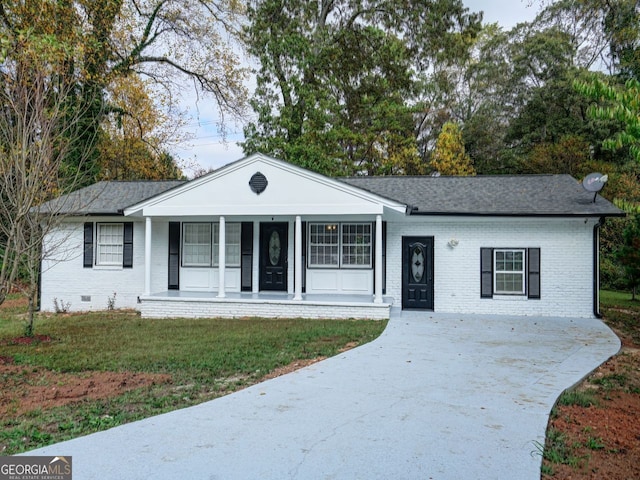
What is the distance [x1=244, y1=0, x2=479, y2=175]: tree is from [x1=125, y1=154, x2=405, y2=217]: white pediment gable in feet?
Answer: 31.0

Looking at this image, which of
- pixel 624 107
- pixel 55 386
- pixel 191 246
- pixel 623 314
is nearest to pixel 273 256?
pixel 191 246

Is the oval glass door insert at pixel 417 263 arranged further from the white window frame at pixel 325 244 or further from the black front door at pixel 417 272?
the white window frame at pixel 325 244

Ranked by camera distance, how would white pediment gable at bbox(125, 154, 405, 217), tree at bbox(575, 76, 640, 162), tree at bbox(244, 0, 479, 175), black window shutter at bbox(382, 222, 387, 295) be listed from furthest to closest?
tree at bbox(244, 0, 479, 175), black window shutter at bbox(382, 222, 387, 295), white pediment gable at bbox(125, 154, 405, 217), tree at bbox(575, 76, 640, 162)

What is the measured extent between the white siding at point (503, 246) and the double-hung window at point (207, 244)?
178 inches

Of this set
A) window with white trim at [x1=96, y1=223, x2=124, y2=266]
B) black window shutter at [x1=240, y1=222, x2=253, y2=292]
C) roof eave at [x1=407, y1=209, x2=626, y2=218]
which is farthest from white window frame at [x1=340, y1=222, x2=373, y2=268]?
window with white trim at [x1=96, y1=223, x2=124, y2=266]

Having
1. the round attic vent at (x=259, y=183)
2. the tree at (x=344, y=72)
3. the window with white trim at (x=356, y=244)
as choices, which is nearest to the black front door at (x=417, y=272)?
the window with white trim at (x=356, y=244)

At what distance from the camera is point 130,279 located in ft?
45.0

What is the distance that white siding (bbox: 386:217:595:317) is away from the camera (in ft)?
38.4

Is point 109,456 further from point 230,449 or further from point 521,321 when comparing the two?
point 521,321

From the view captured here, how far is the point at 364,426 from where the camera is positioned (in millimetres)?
4426

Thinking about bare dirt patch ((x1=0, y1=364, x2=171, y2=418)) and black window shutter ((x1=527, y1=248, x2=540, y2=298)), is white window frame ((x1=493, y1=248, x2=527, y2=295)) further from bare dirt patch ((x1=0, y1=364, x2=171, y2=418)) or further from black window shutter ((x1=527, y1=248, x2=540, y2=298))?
bare dirt patch ((x1=0, y1=364, x2=171, y2=418))

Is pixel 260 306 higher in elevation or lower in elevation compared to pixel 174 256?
lower

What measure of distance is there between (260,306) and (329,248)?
2.66 meters

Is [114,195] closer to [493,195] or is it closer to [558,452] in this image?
[493,195]
